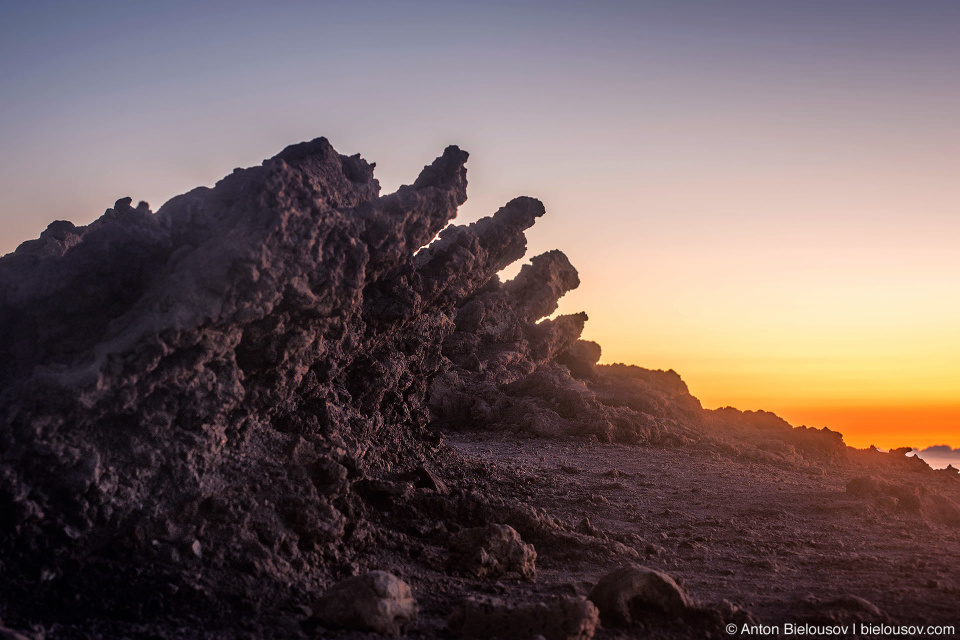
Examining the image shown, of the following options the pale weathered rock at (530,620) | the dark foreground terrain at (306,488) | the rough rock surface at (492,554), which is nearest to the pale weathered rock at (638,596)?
the dark foreground terrain at (306,488)

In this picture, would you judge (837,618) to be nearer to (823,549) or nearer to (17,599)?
(823,549)

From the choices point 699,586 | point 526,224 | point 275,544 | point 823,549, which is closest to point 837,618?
point 699,586

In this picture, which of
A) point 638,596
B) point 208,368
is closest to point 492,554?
point 638,596

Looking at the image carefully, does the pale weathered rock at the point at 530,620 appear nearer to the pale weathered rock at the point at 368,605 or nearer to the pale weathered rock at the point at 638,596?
the pale weathered rock at the point at 638,596

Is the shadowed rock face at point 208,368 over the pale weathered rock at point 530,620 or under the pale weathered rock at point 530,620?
over

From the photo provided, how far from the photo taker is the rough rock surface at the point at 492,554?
7441mm

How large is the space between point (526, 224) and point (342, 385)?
5853mm

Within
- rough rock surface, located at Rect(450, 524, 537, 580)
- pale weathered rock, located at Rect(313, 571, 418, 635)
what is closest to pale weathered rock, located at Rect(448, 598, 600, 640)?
pale weathered rock, located at Rect(313, 571, 418, 635)

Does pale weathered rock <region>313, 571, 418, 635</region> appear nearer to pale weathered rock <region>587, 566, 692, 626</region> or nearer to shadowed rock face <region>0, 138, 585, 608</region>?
shadowed rock face <region>0, 138, 585, 608</region>

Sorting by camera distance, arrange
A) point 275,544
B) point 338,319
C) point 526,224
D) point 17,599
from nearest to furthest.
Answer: point 17,599
point 275,544
point 338,319
point 526,224

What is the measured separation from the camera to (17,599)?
18.3 feet

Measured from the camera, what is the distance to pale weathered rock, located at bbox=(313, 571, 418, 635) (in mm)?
5863

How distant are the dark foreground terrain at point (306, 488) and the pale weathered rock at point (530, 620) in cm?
2

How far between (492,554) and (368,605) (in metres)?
1.95
